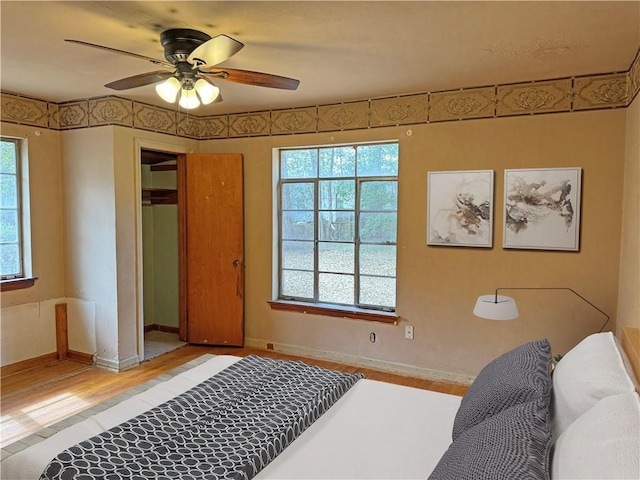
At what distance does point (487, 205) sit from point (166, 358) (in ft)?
11.1

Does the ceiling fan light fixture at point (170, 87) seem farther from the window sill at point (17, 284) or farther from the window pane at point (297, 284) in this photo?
the window sill at point (17, 284)

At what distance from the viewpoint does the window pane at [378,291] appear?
4.11 m

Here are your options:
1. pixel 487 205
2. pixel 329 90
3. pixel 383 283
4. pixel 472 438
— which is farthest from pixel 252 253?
pixel 472 438

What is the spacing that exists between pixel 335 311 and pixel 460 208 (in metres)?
1.51

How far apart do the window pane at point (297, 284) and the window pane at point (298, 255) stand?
0.07 m

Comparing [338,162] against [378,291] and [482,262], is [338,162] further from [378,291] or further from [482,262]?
[482,262]

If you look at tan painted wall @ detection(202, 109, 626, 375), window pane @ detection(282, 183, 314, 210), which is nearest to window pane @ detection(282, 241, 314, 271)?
tan painted wall @ detection(202, 109, 626, 375)

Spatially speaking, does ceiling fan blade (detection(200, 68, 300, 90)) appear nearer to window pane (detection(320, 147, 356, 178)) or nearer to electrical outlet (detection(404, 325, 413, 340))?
window pane (detection(320, 147, 356, 178))

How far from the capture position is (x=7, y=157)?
12.9 feet

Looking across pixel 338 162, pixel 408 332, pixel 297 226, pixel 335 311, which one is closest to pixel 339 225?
pixel 297 226

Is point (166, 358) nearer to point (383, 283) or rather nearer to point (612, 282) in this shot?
point (383, 283)

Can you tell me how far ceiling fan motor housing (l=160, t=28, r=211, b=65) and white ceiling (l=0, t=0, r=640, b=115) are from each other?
0.03 meters

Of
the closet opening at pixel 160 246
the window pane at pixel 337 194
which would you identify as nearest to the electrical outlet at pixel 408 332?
the window pane at pixel 337 194

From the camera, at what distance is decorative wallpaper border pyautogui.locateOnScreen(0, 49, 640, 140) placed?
321 cm
